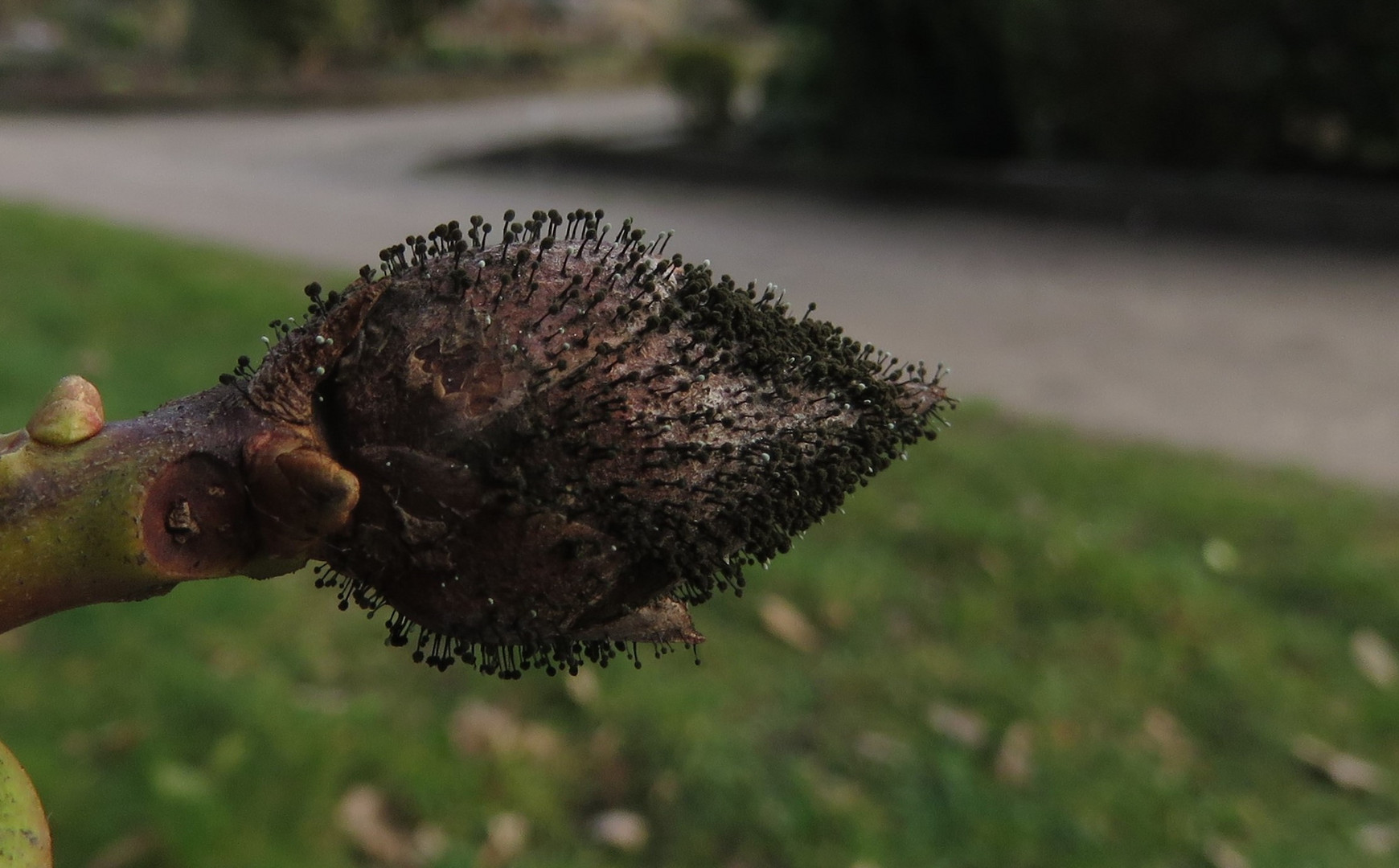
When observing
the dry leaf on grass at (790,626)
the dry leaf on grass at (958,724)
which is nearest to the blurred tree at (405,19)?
the dry leaf on grass at (790,626)

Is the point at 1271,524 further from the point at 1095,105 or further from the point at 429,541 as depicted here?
the point at 1095,105

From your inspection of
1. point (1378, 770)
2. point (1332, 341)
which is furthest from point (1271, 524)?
point (1332, 341)

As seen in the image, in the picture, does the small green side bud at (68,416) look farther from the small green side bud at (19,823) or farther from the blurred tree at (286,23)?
the blurred tree at (286,23)

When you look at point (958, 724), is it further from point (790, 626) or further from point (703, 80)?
point (703, 80)

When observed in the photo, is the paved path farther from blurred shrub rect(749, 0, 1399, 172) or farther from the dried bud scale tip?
the dried bud scale tip

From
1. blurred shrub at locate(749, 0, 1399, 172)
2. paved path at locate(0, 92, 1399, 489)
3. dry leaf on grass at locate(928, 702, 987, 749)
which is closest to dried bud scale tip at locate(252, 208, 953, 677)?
dry leaf on grass at locate(928, 702, 987, 749)
